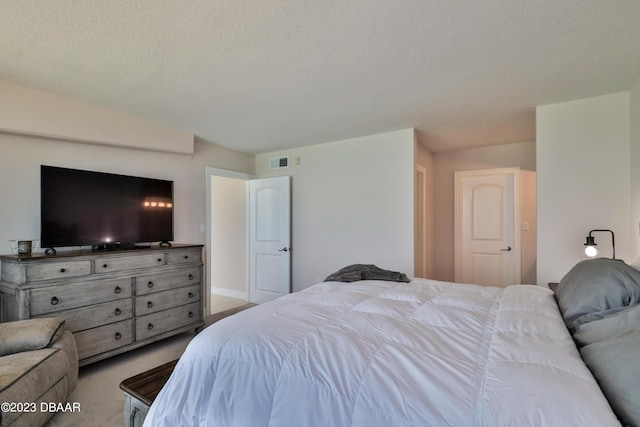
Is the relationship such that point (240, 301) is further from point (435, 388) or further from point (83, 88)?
point (435, 388)

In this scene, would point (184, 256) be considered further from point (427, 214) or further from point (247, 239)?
point (427, 214)

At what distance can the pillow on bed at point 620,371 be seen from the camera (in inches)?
31.7

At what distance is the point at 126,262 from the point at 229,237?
2497 mm

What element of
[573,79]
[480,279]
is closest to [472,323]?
[573,79]

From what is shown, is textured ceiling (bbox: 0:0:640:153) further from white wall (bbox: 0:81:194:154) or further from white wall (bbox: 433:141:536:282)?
white wall (bbox: 433:141:536:282)

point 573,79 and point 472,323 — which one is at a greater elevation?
point 573,79

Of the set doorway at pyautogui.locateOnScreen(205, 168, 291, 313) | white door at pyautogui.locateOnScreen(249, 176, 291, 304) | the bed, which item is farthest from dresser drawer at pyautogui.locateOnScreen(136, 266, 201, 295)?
the bed

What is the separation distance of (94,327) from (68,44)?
2168 millimetres

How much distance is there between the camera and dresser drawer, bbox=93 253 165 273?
2660 mm

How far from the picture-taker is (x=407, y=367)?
104 centimetres

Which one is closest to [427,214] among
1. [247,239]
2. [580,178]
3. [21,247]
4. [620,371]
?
[580,178]

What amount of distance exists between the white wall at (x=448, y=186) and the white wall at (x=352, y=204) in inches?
54.7

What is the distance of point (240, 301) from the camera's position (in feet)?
16.1

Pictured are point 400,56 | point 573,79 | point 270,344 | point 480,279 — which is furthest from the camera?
point 480,279
